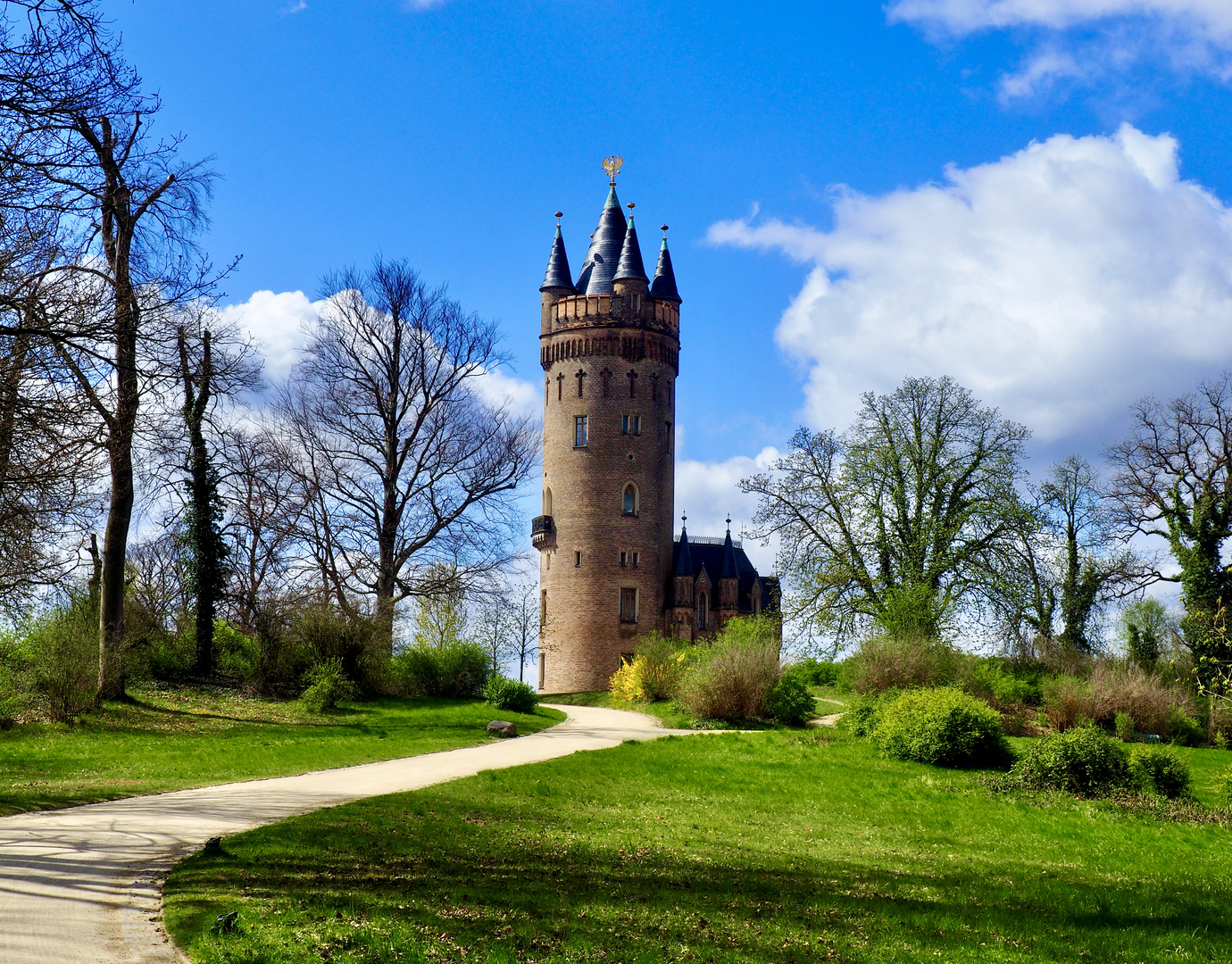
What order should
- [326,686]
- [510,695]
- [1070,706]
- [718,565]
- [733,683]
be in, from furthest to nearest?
[718,565] → [510,695] → [733,683] → [326,686] → [1070,706]

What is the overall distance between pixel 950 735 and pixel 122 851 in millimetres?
14635

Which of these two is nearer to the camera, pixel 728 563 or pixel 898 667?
pixel 898 667

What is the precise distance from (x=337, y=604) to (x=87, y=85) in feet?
74.8

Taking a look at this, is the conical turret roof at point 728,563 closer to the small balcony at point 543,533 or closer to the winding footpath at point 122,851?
the small balcony at point 543,533

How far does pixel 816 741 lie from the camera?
22.5 meters

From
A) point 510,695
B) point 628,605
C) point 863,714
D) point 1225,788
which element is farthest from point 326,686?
point 628,605

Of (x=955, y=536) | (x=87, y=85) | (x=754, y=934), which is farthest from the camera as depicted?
(x=955, y=536)

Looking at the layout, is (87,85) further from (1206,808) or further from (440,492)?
(440,492)

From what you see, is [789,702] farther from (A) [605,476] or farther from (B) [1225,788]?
(A) [605,476]

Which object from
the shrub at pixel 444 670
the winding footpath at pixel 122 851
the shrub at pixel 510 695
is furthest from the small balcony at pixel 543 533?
the winding footpath at pixel 122 851

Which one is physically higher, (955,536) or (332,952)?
(955,536)

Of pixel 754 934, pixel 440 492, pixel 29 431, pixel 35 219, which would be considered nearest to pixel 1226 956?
pixel 754 934

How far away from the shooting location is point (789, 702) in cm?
2812

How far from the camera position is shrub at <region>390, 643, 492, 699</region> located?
33.3 m
